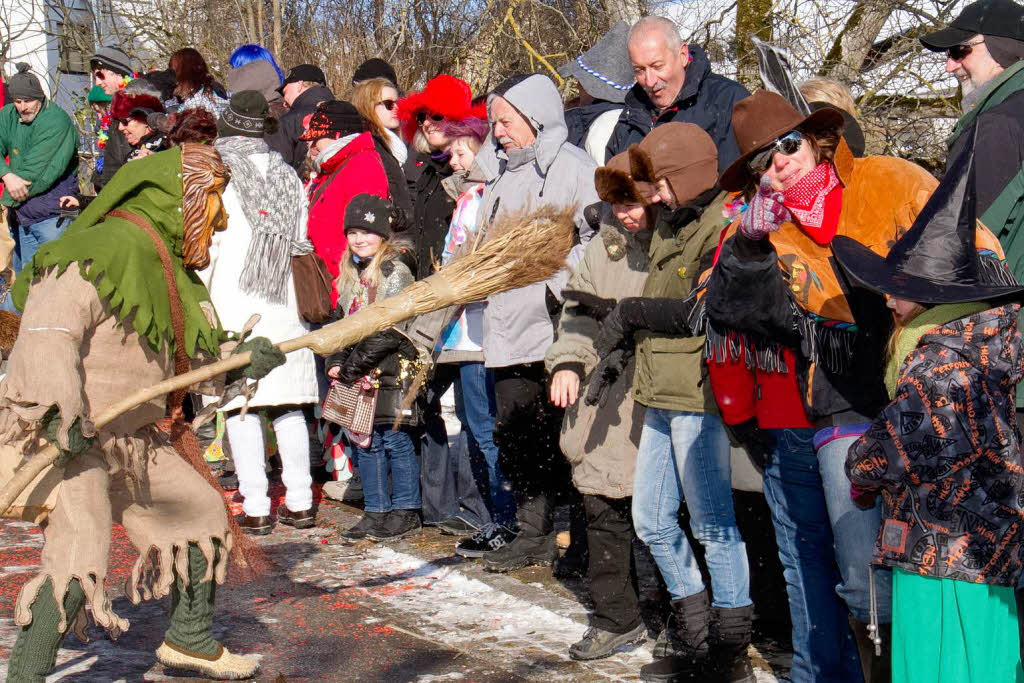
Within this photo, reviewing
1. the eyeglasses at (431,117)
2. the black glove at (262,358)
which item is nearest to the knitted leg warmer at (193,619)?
the black glove at (262,358)

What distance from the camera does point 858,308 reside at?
3.60m

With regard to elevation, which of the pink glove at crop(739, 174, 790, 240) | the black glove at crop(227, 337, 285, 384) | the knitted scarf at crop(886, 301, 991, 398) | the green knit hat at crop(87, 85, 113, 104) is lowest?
the knitted scarf at crop(886, 301, 991, 398)

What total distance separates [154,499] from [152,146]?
15.9 feet

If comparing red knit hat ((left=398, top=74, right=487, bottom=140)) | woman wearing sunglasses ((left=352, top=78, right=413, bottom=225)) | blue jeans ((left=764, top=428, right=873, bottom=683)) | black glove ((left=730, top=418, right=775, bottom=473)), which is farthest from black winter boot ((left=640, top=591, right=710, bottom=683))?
woman wearing sunglasses ((left=352, top=78, right=413, bottom=225))

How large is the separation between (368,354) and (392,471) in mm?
789

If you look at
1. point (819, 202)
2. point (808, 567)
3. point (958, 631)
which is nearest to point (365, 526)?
point (808, 567)

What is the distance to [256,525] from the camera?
22.5 feet

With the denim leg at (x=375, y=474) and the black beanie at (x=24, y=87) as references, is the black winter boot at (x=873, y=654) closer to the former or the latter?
the denim leg at (x=375, y=474)

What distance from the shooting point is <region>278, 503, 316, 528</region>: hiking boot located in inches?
275

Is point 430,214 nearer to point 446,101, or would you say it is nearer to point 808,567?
point 446,101

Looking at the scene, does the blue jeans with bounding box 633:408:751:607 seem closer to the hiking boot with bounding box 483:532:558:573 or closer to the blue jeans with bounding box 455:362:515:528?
the hiking boot with bounding box 483:532:558:573

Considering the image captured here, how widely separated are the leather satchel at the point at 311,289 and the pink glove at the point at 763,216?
145 inches

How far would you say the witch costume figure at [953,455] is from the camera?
3090mm

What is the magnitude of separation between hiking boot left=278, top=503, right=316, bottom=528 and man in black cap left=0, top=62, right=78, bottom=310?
4847 millimetres
